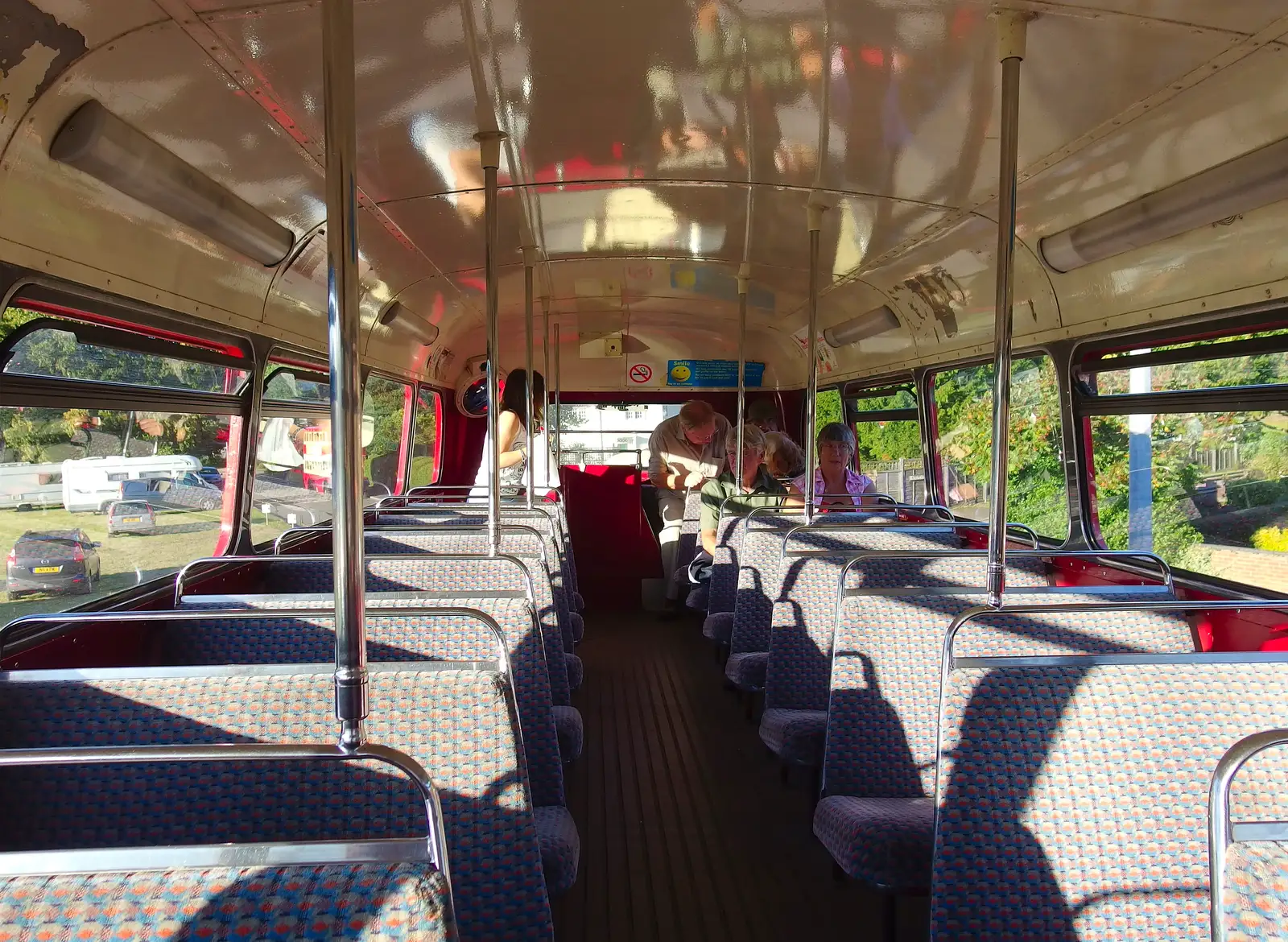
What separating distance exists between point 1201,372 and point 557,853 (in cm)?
276

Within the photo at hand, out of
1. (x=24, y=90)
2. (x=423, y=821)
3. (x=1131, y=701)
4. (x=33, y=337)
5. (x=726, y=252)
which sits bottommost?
(x=423, y=821)

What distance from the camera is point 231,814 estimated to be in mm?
1609

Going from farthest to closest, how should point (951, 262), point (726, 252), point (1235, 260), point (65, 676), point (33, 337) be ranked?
1. point (726, 252)
2. point (951, 262)
3. point (1235, 260)
4. point (33, 337)
5. point (65, 676)

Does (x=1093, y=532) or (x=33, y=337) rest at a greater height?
(x=33, y=337)

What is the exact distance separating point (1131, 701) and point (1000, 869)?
419mm

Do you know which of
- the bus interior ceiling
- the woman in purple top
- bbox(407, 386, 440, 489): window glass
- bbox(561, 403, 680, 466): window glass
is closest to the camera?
the bus interior ceiling

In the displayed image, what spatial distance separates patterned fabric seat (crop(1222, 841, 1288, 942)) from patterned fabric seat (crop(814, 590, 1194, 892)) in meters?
1.38

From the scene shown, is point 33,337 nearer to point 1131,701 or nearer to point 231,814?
point 231,814

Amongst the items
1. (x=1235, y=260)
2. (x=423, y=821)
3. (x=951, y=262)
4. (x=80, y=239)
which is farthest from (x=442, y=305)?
(x=423, y=821)

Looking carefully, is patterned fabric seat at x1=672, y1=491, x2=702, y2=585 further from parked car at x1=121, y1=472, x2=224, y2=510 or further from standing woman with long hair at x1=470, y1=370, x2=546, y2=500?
parked car at x1=121, y1=472, x2=224, y2=510

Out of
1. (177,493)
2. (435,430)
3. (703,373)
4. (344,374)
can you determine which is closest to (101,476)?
(177,493)

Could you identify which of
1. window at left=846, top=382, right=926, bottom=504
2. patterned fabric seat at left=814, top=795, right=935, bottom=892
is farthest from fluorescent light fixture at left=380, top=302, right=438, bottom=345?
patterned fabric seat at left=814, top=795, right=935, bottom=892

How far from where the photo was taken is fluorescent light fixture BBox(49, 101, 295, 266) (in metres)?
2.33

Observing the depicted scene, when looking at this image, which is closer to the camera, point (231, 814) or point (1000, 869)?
point (231, 814)
